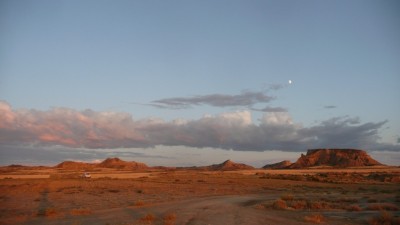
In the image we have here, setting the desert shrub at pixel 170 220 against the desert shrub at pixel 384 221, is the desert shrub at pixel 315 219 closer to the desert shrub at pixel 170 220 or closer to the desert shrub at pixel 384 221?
the desert shrub at pixel 384 221

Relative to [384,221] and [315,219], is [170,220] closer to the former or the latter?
[315,219]

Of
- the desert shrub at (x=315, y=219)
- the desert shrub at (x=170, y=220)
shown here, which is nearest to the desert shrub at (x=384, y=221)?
the desert shrub at (x=315, y=219)

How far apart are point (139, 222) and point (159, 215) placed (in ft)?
11.4

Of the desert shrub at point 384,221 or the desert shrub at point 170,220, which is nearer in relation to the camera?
the desert shrub at point 384,221

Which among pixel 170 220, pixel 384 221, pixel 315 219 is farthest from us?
pixel 315 219

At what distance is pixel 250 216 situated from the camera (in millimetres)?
22844

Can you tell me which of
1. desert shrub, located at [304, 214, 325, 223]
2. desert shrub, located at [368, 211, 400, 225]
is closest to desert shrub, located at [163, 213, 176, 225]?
desert shrub, located at [304, 214, 325, 223]

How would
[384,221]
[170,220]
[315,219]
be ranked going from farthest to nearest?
[315,219]
[170,220]
[384,221]

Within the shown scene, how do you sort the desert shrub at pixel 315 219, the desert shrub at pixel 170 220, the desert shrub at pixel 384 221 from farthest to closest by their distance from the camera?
the desert shrub at pixel 315 219
the desert shrub at pixel 170 220
the desert shrub at pixel 384 221

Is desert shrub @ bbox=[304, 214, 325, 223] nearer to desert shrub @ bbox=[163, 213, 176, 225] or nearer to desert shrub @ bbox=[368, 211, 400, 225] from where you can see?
desert shrub @ bbox=[368, 211, 400, 225]

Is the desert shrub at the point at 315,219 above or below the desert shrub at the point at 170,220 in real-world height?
below

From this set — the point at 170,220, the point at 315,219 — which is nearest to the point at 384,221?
the point at 315,219

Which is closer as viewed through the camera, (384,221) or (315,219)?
(384,221)

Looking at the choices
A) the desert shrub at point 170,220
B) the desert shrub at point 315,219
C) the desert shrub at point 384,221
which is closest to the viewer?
the desert shrub at point 384,221
